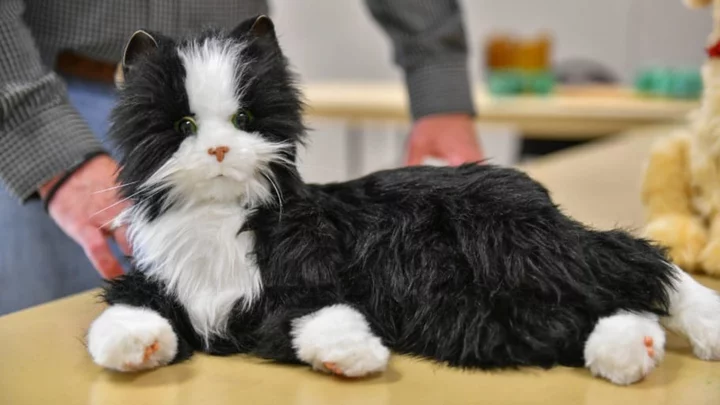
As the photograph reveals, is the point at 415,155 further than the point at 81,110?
Yes

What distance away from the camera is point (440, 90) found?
3.92 feet

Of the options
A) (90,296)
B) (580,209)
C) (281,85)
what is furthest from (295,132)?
(580,209)

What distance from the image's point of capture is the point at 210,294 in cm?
57

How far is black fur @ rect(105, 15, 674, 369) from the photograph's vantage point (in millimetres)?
546

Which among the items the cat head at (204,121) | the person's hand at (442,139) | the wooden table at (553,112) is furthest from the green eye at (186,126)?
the wooden table at (553,112)

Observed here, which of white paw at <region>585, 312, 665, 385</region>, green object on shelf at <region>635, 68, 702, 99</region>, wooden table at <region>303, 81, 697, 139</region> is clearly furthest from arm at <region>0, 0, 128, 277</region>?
green object on shelf at <region>635, 68, 702, 99</region>

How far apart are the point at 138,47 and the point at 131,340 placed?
0.69 feet

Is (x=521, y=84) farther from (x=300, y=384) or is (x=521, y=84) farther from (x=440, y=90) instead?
(x=300, y=384)

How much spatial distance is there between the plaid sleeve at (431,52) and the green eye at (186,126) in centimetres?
67

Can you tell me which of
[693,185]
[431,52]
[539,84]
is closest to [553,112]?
[539,84]

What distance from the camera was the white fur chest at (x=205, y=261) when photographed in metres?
0.56

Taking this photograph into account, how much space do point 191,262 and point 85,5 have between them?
1.71 feet

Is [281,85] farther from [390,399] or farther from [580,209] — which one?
[580,209]

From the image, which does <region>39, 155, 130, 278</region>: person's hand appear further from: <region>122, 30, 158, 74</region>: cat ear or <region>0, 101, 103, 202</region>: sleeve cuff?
<region>122, 30, 158, 74</region>: cat ear
